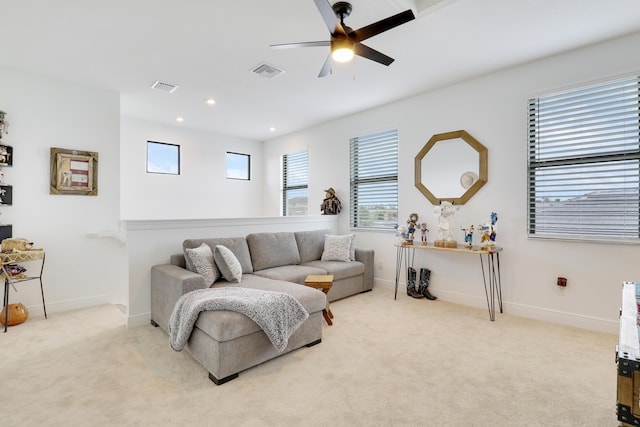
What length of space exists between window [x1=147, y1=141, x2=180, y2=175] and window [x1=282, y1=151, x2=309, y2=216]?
2104mm

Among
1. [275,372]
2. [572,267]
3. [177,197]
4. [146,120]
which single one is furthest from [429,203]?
[146,120]

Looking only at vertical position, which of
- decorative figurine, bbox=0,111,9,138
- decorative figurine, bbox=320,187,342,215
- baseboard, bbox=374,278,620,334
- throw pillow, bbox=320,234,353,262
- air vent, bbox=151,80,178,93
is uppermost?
air vent, bbox=151,80,178,93

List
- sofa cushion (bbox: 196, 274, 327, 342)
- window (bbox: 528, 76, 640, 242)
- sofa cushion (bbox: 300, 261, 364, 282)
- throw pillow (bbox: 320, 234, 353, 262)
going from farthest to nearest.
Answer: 1. throw pillow (bbox: 320, 234, 353, 262)
2. sofa cushion (bbox: 300, 261, 364, 282)
3. window (bbox: 528, 76, 640, 242)
4. sofa cushion (bbox: 196, 274, 327, 342)

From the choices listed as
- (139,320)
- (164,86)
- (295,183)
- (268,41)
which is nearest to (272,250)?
(139,320)

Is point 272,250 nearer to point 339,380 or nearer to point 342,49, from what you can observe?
point 339,380

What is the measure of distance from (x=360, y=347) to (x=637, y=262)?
2.61 metres

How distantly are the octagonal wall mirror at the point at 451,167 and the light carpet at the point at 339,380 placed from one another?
1.62 m

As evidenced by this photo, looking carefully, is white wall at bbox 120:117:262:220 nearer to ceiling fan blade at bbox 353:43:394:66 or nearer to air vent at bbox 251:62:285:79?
air vent at bbox 251:62:285:79

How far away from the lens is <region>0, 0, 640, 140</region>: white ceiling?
2.46 meters

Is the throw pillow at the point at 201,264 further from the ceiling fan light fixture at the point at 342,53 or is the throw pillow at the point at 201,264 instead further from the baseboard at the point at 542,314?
the baseboard at the point at 542,314

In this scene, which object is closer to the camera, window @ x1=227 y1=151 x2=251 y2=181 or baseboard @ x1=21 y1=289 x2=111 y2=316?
baseboard @ x1=21 y1=289 x2=111 y2=316

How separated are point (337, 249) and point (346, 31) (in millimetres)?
2874

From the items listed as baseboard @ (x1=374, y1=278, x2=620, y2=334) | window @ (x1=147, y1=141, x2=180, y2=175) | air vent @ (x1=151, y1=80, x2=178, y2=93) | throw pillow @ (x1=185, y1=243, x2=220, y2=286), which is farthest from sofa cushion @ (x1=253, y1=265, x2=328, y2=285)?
window @ (x1=147, y1=141, x2=180, y2=175)

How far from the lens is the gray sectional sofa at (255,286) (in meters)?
2.19
